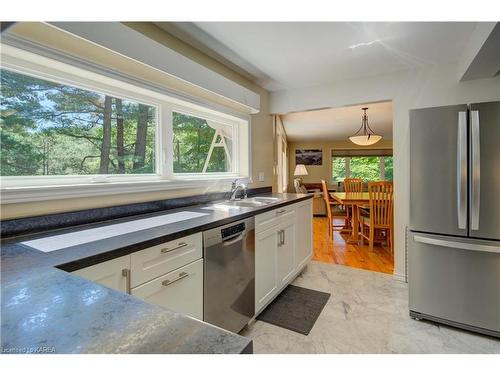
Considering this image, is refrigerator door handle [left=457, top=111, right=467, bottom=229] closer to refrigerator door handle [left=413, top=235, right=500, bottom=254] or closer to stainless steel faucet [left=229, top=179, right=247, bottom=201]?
refrigerator door handle [left=413, top=235, right=500, bottom=254]

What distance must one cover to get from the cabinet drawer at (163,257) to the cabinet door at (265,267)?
26.0 inches

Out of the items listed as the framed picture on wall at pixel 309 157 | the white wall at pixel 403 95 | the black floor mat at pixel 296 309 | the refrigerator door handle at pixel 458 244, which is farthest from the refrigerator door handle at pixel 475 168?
the framed picture on wall at pixel 309 157

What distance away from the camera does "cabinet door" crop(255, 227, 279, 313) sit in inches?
75.1

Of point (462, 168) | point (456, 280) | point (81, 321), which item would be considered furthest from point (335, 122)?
point (81, 321)

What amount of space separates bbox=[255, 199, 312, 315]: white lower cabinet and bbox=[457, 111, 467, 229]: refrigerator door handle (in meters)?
1.28

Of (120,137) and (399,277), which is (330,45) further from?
(399,277)

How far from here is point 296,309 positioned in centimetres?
214

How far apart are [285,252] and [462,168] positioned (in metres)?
1.48

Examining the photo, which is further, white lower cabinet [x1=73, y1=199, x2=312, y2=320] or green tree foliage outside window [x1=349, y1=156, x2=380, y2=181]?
green tree foliage outside window [x1=349, y1=156, x2=380, y2=181]

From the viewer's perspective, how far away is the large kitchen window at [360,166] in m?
7.59

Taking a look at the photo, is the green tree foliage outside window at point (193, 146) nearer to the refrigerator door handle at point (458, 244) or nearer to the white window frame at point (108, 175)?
the white window frame at point (108, 175)

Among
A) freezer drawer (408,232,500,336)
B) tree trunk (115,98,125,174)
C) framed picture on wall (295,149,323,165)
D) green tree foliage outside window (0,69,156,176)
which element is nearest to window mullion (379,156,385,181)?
framed picture on wall (295,149,323,165)

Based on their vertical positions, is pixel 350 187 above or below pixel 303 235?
above
